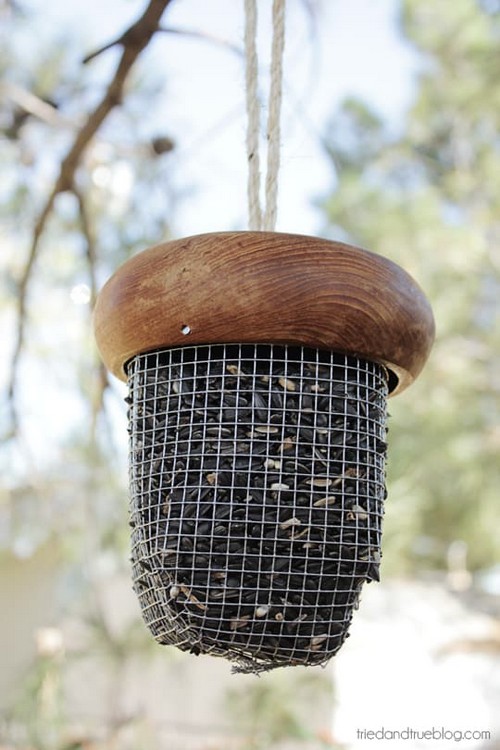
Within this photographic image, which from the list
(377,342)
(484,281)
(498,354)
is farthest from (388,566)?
(377,342)

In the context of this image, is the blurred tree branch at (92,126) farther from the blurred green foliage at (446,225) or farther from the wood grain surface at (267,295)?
the blurred green foliage at (446,225)

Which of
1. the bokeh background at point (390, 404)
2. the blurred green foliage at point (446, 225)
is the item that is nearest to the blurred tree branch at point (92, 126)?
the bokeh background at point (390, 404)

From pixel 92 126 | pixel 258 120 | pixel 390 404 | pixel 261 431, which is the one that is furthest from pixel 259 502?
pixel 390 404

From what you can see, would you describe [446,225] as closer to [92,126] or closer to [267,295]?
[92,126]

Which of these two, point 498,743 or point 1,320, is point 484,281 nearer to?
point 1,320

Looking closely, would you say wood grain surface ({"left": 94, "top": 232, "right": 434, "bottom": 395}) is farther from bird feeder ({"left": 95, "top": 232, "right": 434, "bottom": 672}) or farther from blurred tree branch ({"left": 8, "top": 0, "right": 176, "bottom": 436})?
blurred tree branch ({"left": 8, "top": 0, "right": 176, "bottom": 436})

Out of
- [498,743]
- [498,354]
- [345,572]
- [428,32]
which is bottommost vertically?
[498,743]

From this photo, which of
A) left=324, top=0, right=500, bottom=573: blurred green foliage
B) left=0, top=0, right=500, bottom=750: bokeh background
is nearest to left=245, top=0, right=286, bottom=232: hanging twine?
left=0, top=0, right=500, bottom=750: bokeh background
